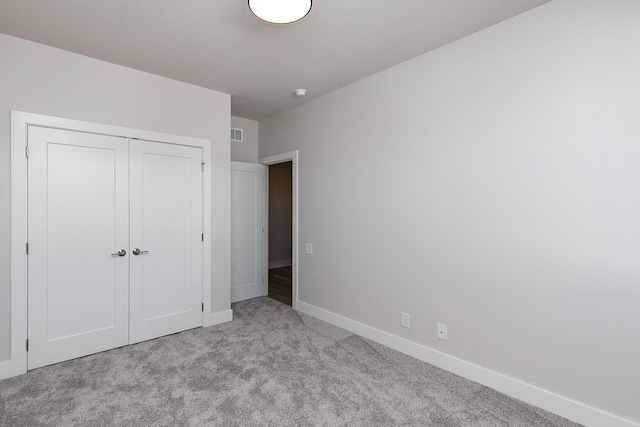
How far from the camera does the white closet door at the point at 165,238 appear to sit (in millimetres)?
3135

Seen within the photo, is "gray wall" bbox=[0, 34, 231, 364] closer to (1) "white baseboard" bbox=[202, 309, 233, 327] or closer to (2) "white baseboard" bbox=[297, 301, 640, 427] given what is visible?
(1) "white baseboard" bbox=[202, 309, 233, 327]

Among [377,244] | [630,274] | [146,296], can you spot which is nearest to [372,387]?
[377,244]

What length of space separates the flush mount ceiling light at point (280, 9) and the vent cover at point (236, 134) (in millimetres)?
2858

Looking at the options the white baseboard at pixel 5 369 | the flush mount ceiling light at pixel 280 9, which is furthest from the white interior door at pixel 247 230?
the flush mount ceiling light at pixel 280 9

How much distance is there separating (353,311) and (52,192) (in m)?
3.10

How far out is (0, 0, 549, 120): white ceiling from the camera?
83.6 inches

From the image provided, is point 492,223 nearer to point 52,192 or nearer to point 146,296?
point 146,296

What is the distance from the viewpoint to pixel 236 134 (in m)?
4.64

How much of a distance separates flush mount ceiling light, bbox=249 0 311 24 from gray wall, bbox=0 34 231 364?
192 cm

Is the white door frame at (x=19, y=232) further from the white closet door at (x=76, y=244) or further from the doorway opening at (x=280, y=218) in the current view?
the doorway opening at (x=280, y=218)

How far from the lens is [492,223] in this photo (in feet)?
7.77

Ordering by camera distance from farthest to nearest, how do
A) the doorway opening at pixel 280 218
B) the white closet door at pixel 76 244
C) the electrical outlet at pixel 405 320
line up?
the doorway opening at pixel 280 218, the electrical outlet at pixel 405 320, the white closet door at pixel 76 244

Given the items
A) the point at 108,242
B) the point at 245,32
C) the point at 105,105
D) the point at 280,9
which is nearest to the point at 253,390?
the point at 108,242

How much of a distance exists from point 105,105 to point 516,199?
3.67 m
